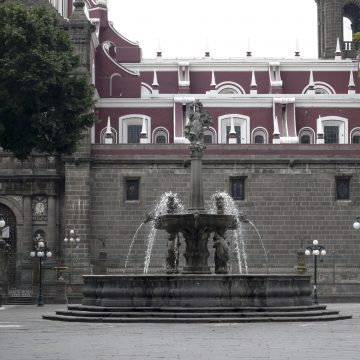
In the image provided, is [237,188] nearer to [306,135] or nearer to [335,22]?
[306,135]

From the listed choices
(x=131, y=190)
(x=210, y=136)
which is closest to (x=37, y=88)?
(x=131, y=190)

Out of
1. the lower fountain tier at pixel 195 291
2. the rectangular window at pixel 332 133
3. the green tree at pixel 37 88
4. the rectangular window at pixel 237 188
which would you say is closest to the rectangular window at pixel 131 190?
the rectangular window at pixel 237 188

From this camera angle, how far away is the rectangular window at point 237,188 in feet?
202

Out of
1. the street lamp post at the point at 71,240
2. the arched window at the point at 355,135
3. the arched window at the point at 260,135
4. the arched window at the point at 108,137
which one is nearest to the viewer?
the street lamp post at the point at 71,240

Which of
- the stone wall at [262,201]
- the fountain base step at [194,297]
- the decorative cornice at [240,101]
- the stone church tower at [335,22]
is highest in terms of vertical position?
the stone church tower at [335,22]

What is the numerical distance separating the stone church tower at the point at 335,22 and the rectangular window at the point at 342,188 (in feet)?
94.2

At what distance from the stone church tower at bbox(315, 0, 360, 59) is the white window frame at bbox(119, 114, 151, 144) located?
80.8ft

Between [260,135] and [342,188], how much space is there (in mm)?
9116

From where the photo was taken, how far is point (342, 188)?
61656 mm

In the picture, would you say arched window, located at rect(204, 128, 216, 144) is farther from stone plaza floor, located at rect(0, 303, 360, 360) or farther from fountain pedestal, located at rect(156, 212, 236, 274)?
stone plaza floor, located at rect(0, 303, 360, 360)

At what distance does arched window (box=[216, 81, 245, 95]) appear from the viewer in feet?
251

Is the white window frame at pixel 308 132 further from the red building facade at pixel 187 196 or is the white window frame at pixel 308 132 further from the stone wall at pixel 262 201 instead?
the stone wall at pixel 262 201

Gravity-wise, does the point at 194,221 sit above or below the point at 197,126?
below

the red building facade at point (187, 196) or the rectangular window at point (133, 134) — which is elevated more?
the rectangular window at point (133, 134)
